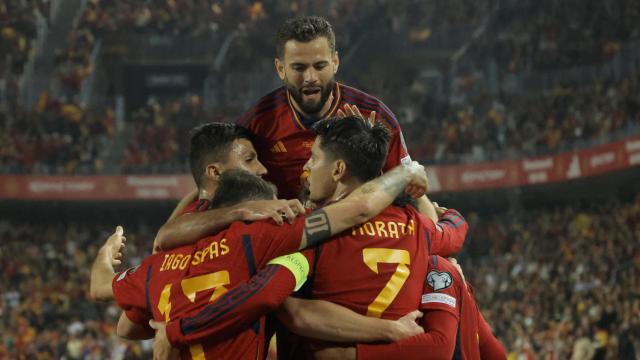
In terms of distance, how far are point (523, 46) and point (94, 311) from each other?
14132mm

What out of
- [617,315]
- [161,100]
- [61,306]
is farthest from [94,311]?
[617,315]

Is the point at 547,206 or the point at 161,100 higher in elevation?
the point at 161,100

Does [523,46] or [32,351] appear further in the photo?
[523,46]

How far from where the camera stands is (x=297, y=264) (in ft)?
13.9

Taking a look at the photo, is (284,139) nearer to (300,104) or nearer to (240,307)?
(300,104)

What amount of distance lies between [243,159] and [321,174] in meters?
0.81

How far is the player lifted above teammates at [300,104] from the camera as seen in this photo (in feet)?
17.7

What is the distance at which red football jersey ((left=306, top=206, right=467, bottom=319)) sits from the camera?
14.5ft

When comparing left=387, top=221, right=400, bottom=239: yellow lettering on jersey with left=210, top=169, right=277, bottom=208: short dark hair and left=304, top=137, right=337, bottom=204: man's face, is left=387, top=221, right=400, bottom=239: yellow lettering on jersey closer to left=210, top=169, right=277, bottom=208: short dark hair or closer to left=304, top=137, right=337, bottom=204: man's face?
left=304, top=137, right=337, bottom=204: man's face

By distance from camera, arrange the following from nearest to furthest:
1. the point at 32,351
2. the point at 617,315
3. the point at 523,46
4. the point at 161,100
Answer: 1. the point at 617,315
2. the point at 32,351
3. the point at 523,46
4. the point at 161,100

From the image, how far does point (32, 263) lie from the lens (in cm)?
2241

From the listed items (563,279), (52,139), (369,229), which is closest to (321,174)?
(369,229)

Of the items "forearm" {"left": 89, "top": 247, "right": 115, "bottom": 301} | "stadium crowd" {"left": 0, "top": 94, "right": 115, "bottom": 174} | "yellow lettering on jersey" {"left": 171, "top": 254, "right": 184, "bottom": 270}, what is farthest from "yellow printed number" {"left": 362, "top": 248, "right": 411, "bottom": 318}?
"stadium crowd" {"left": 0, "top": 94, "right": 115, "bottom": 174}

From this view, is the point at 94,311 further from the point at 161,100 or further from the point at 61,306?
the point at 161,100
